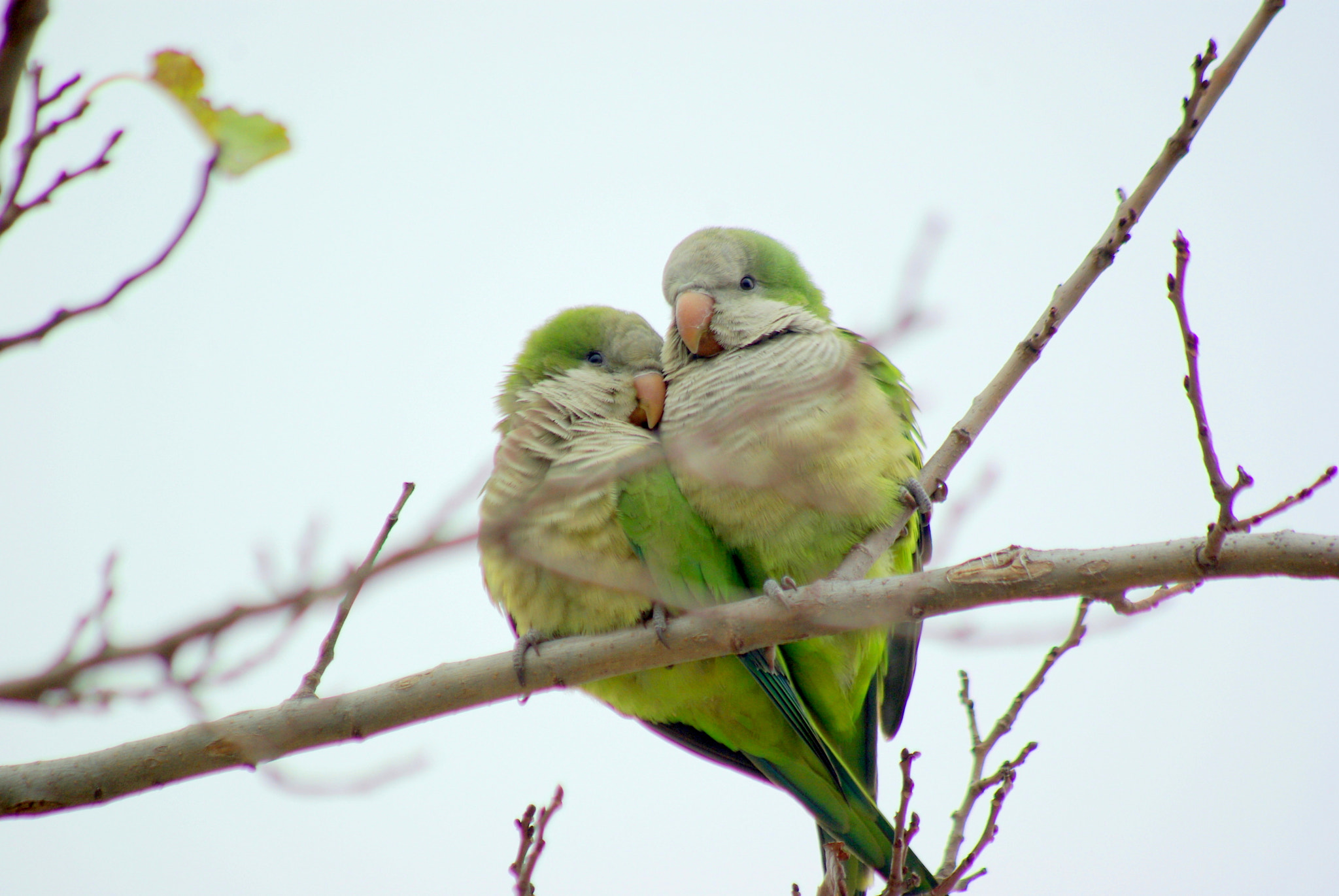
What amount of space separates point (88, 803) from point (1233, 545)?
113 inches

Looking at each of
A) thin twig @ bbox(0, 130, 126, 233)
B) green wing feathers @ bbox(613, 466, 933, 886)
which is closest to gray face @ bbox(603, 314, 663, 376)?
green wing feathers @ bbox(613, 466, 933, 886)

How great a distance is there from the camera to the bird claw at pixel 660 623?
9.59 ft

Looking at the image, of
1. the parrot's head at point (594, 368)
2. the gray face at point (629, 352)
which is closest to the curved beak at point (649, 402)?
the parrot's head at point (594, 368)

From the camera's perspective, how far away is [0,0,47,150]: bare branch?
895 millimetres

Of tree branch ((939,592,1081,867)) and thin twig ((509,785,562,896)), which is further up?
tree branch ((939,592,1081,867))

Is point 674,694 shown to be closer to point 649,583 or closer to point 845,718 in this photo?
point 649,583

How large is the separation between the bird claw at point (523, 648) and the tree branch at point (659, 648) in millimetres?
23

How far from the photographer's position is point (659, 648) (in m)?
2.93

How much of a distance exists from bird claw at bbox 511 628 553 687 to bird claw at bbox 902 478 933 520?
136 centimetres

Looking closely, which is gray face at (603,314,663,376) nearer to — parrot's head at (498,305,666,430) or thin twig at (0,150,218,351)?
parrot's head at (498,305,666,430)

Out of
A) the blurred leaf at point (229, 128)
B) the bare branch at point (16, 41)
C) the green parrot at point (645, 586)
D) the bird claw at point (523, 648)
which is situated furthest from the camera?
the green parrot at point (645, 586)

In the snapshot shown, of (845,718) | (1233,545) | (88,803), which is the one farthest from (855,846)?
(88,803)

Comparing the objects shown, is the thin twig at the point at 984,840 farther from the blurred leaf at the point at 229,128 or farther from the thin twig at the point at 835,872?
the blurred leaf at the point at 229,128

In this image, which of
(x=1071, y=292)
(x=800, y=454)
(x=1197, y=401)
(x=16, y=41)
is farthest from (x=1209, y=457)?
(x=16, y=41)
